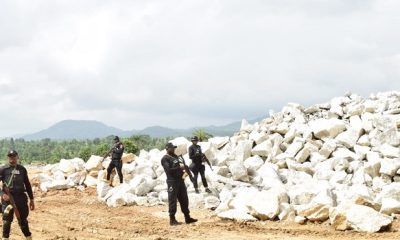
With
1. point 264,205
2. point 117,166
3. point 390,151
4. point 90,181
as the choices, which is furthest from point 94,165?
point 390,151

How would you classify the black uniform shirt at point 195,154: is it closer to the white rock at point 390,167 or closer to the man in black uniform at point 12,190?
the white rock at point 390,167

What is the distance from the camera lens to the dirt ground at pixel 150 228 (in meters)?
10.8

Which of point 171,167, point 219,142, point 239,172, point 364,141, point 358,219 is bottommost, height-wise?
point 358,219

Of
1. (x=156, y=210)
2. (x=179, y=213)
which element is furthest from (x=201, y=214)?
(x=156, y=210)

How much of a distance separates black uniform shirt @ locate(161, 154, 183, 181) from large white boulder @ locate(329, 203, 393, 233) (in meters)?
3.64

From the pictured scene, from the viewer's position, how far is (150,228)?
1206 centimetres

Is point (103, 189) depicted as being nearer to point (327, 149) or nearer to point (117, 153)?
point (117, 153)

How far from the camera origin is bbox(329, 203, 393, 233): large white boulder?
1066cm

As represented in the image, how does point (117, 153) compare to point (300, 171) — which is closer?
point (300, 171)

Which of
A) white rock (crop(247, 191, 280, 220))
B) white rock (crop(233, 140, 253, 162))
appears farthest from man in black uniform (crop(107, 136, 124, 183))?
white rock (crop(247, 191, 280, 220))

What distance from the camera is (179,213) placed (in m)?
13.9

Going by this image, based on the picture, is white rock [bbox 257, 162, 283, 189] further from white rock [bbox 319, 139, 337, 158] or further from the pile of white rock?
white rock [bbox 319, 139, 337, 158]

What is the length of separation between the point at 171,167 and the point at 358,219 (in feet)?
14.0

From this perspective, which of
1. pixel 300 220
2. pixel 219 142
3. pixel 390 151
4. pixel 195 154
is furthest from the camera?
pixel 219 142
